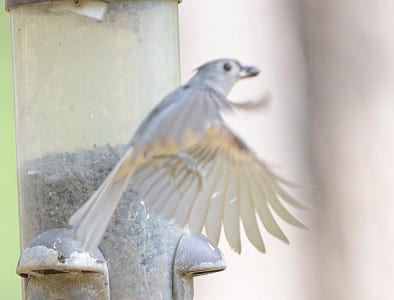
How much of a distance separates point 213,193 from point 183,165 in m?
0.14

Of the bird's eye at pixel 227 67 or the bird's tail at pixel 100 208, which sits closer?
the bird's tail at pixel 100 208

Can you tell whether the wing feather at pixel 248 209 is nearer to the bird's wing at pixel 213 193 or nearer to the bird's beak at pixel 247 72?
the bird's wing at pixel 213 193

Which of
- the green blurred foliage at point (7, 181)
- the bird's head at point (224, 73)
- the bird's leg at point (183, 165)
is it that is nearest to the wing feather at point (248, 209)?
the bird's leg at point (183, 165)

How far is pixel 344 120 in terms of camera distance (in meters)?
6.55

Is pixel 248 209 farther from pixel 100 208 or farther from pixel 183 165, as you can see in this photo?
pixel 100 208

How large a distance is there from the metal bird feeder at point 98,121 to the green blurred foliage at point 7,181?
2132 mm

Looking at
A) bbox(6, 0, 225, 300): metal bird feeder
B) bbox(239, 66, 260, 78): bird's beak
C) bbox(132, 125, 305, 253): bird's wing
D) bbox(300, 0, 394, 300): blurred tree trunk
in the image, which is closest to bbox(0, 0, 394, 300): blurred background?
bbox(300, 0, 394, 300): blurred tree trunk

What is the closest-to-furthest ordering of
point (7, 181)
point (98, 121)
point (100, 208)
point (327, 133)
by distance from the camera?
1. point (100, 208)
2. point (98, 121)
3. point (327, 133)
4. point (7, 181)

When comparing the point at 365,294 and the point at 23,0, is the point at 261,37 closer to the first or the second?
the point at 365,294

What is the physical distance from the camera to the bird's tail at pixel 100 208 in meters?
3.97

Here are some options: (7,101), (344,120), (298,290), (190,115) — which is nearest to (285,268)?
(298,290)

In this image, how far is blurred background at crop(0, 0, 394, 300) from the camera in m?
6.52

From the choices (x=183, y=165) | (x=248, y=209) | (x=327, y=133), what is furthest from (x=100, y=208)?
(x=327, y=133)

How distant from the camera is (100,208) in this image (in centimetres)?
402
